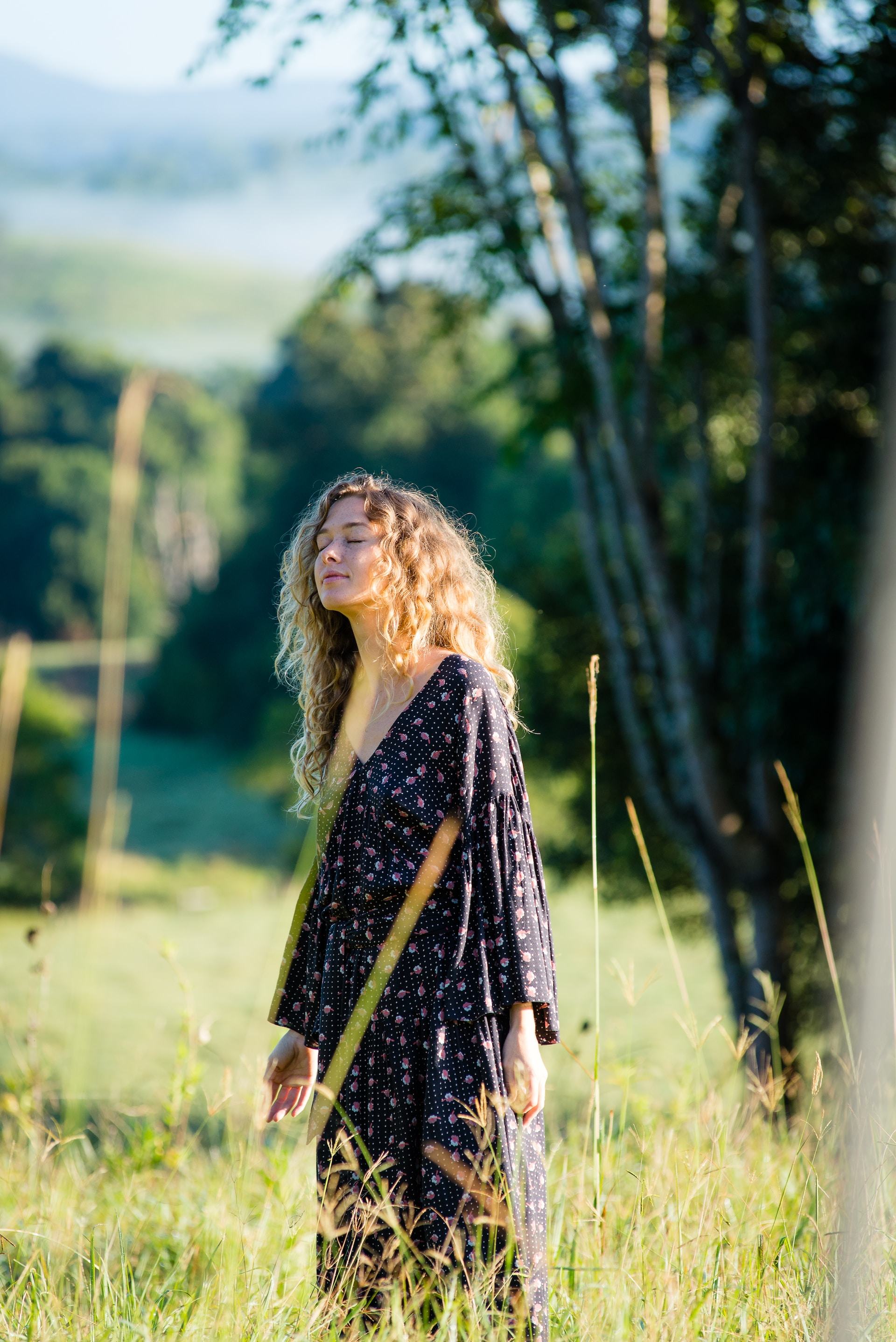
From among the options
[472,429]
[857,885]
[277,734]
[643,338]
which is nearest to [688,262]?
[643,338]

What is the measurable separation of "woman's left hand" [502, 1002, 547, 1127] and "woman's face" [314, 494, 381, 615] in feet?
2.25

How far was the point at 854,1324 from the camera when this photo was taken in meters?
1.62

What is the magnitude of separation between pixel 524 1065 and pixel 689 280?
17.6 feet

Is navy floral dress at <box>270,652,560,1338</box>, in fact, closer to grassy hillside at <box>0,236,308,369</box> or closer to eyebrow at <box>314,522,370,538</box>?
eyebrow at <box>314,522,370,538</box>

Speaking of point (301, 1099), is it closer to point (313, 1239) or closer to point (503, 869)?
point (503, 869)

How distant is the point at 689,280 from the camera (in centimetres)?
610

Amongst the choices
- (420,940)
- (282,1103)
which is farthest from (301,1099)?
(420,940)

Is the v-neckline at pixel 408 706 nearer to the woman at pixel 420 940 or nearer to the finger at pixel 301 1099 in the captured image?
the woman at pixel 420 940

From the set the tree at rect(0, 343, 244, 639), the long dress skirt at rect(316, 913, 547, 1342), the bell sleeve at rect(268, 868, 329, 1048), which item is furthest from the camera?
the tree at rect(0, 343, 244, 639)

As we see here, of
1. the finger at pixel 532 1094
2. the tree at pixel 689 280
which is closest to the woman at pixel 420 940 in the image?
the finger at pixel 532 1094

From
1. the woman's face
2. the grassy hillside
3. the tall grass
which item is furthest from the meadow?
the grassy hillside

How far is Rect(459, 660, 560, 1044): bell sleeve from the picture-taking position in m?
1.65

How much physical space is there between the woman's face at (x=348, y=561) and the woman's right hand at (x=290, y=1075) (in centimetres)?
72

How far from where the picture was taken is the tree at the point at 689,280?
16.3 ft
